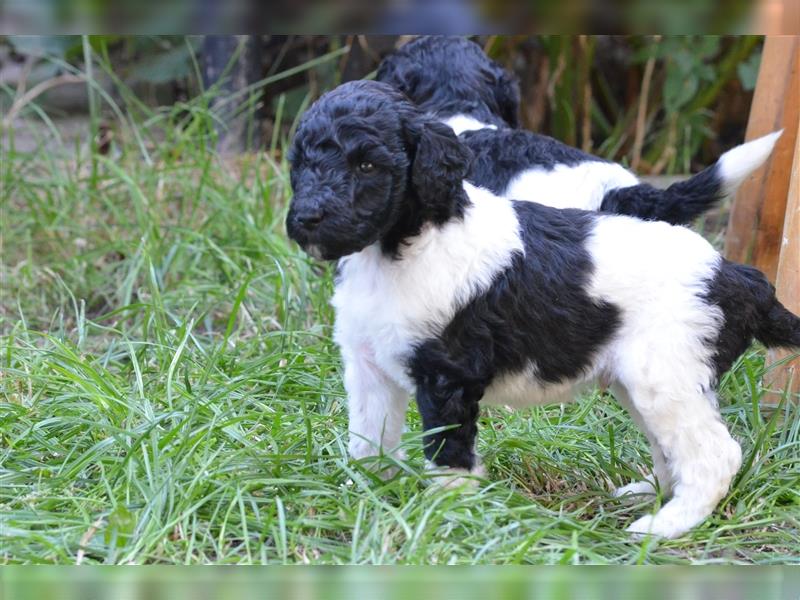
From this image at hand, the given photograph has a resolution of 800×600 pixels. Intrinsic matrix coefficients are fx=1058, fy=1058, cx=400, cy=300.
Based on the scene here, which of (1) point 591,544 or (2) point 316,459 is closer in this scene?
(1) point 591,544

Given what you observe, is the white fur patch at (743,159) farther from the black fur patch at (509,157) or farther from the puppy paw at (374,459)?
the puppy paw at (374,459)

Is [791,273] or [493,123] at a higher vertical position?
[493,123]

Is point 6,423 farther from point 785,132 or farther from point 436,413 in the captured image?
point 785,132

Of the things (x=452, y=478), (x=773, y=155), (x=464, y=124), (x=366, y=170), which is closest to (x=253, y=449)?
(x=452, y=478)

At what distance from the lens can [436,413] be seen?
115 inches

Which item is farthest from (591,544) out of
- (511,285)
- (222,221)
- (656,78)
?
(656,78)

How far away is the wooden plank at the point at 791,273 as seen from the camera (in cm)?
388

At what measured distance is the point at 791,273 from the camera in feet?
12.8

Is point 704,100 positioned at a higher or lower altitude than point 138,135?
higher

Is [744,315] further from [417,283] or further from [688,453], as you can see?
[417,283]

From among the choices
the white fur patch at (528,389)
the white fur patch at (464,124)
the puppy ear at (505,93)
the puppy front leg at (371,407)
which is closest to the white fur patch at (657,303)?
the white fur patch at (528,389)

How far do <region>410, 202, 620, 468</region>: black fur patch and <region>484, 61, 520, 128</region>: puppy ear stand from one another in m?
1.67

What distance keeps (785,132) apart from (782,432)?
1.64 meters

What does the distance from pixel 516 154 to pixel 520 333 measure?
1.38 metres
